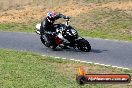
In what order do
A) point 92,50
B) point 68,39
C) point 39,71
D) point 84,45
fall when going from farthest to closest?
point 92,50
point 68,39
point 84,45
point 39,71

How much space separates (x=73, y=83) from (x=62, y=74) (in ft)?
4.82

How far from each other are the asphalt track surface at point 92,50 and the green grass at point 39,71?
54.1 inches

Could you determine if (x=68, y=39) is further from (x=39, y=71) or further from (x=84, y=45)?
(x=39, y=71)

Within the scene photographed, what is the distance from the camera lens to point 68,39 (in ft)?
56.5

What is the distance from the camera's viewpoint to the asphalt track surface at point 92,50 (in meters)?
15.1

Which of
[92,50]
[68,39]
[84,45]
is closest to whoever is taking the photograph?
[84,45]

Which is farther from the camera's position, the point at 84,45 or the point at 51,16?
the point at 51,16

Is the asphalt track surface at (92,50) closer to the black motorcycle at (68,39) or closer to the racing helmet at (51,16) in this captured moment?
the black motorcycle at (68,39)

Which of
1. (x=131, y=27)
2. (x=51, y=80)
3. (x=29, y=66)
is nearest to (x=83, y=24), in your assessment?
(x=131, y=27)

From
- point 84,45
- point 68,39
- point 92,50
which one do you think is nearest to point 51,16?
point 68,39

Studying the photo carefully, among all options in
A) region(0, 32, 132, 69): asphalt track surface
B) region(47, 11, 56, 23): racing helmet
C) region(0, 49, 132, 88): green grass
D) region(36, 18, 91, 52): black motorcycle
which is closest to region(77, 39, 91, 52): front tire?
region(36, 18, 91, 52): black motorcycle

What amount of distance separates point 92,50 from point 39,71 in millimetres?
6077

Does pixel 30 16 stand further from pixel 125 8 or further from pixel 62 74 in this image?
pixel 62 74

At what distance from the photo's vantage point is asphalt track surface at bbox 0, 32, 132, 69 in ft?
49.6
